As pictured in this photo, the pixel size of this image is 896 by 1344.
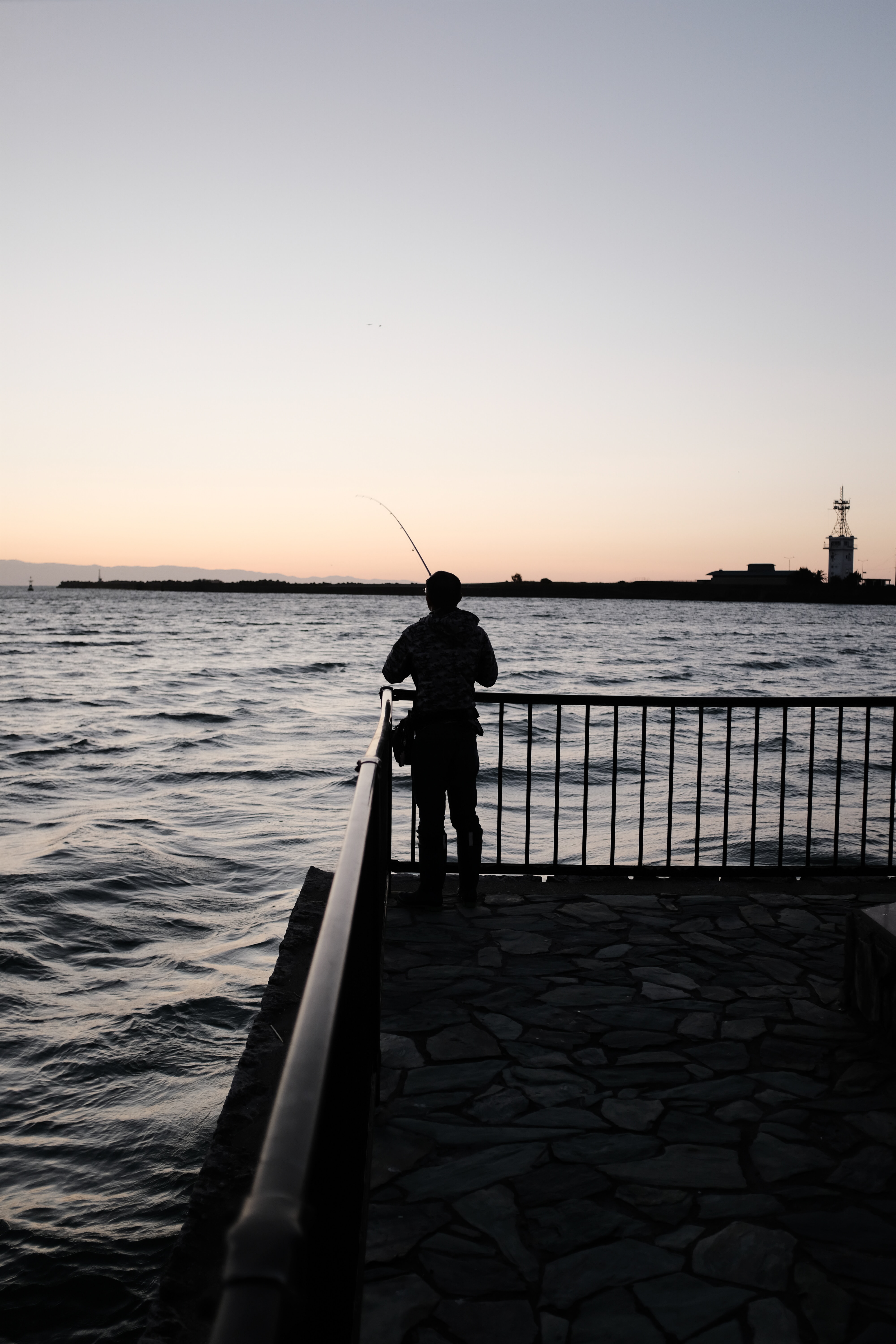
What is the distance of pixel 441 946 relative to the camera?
17.0 feet

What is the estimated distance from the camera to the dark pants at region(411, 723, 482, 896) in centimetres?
575

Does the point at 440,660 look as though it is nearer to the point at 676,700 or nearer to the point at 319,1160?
the point at 676,700

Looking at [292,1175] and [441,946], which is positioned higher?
[292,1175]

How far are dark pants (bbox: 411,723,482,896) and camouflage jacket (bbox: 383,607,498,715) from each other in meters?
0.16

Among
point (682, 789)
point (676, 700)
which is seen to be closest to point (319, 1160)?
point (676, 700)

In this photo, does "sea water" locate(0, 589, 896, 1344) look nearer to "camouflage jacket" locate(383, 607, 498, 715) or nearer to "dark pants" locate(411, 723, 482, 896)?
"dark pants" locate(411, 723, 482, 896)

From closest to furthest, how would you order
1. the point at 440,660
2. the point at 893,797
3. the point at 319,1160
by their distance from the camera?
the point at 319,1160 → the point at 440,660 → the point at 893,797

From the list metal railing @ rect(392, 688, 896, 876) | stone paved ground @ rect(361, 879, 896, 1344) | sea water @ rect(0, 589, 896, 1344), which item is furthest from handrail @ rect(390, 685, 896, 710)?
sea water @ rect(0, 589, 896, 1344)

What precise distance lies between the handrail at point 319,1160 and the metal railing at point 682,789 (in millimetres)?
3154

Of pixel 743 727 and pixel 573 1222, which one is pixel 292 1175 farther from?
pixel 743 727

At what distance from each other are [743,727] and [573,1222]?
2436 centimetres

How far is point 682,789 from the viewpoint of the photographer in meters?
16.3

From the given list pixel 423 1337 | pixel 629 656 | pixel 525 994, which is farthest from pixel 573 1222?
pixel 629 656

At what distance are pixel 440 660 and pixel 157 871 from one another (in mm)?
5768
